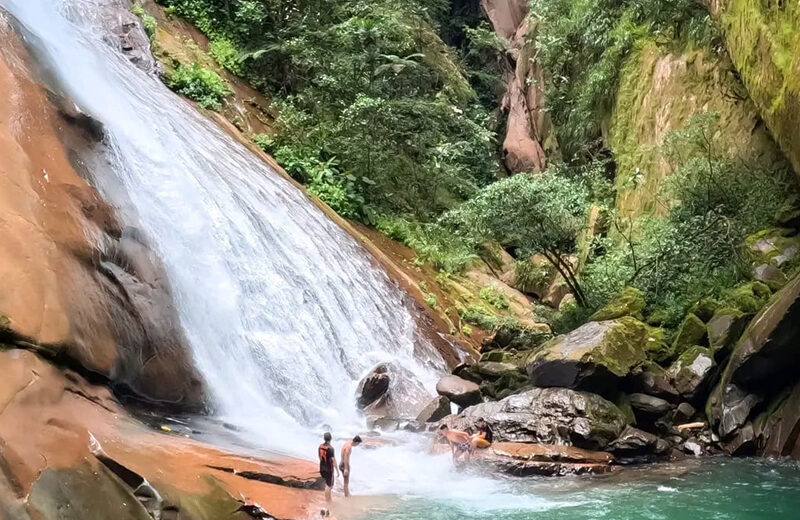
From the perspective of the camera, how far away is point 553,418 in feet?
37.1

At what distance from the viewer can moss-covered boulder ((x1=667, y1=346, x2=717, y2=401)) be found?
1209 centimetres

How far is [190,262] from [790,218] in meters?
11.4

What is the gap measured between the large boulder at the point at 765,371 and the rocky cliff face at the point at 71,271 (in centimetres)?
841

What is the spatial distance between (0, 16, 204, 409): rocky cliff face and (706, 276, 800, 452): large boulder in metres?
8.41

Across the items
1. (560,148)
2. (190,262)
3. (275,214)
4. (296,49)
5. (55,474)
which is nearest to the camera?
(55,474)

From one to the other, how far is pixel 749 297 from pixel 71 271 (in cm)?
1106

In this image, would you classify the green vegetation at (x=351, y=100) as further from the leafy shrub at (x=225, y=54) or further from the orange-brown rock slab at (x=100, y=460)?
the orange-brown rock slab at (x=100, y=460)

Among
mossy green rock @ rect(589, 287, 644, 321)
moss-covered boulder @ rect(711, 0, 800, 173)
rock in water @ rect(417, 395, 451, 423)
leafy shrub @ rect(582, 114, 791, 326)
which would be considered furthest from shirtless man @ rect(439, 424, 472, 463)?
moss-covered boulder @ rect(711, 0, 800, 173)

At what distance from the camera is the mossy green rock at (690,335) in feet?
42.3

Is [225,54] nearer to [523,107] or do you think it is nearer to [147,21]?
[147,21]

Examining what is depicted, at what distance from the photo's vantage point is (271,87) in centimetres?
2320

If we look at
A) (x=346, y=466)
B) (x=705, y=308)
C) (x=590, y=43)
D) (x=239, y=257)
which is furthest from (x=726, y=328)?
(x=590, y=43)

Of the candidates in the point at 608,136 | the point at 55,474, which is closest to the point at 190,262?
the point at 55,474

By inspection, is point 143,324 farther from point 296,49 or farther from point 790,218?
point 296,49
